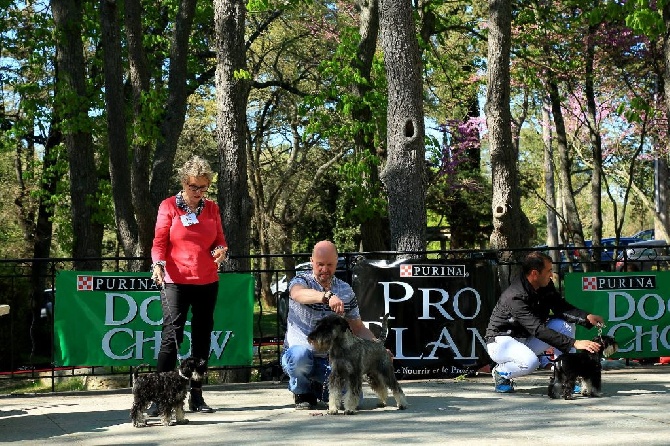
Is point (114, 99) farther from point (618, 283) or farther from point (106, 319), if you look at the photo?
point (618, 283)

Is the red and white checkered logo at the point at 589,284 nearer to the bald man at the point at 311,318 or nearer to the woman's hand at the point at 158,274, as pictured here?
the bald man at the point at 311,318

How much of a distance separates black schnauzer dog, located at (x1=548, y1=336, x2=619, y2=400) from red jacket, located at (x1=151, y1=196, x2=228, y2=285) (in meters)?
3.16


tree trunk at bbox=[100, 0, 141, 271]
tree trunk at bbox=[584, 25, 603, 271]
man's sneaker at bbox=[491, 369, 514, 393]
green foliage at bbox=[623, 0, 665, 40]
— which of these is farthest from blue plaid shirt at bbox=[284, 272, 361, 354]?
tree trunk at bbox=[584, 25, 603, 271]

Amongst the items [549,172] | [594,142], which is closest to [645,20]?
[594,142]

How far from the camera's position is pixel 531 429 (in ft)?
24.6

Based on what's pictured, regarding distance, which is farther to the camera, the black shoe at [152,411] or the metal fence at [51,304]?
the metal fence at [51,304]

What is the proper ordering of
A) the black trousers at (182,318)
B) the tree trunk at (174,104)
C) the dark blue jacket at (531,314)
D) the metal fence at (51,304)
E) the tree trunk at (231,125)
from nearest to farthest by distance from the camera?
the black trousers at (182,318)
the dark blue jacket at (531,314)
the metal fence at (51,304)
the tree trunk at (231,125)
the tree trunk at (174,104)

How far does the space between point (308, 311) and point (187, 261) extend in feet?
3.59

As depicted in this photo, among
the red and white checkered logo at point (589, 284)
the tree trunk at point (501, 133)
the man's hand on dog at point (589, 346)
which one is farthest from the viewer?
the tree trunk at point (501, 133)

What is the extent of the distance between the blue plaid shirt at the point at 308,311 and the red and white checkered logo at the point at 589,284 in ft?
13.1

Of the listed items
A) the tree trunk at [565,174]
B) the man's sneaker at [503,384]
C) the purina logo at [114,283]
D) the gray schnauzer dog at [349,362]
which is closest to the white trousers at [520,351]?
the man's sneaker at [503,384]

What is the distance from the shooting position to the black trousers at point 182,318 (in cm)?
859

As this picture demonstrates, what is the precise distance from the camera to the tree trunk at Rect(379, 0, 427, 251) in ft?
42.9

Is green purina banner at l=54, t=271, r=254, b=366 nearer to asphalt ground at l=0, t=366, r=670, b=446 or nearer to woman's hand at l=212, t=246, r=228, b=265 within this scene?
asphalt ground at l=0, t=366, r=670, b=446
